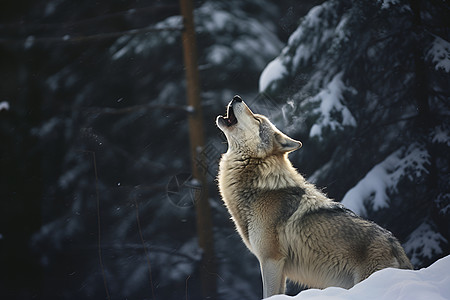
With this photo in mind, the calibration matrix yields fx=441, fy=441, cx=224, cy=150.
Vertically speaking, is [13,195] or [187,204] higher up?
[187,204]

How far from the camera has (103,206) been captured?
9062mm

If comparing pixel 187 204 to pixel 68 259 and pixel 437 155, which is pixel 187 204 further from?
pixel 437 155

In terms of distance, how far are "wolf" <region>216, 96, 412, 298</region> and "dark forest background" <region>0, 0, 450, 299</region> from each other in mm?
2835

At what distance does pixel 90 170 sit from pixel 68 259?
5.98ft

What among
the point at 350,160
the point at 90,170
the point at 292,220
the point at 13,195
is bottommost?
the point at 13,195

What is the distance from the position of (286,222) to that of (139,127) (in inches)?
247

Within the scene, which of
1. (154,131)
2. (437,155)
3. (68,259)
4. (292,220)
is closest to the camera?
(292,220)

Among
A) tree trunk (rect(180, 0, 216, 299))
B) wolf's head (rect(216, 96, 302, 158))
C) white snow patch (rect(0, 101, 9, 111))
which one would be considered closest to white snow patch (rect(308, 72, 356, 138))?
tree trunk (rect(180, 0, 216, 299))

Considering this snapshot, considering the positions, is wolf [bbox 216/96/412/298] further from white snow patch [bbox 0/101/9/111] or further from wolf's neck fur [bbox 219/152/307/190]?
white snow patch [bbox 0/101/9/111]

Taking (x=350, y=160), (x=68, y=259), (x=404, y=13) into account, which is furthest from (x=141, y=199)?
(x=404, y=13)

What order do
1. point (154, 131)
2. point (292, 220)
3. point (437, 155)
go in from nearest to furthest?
point (292, 220) < point (437, 155) < point (154, 131)

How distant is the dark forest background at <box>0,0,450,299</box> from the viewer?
23.0 feet

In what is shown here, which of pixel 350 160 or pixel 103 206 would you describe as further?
pixel 103 206

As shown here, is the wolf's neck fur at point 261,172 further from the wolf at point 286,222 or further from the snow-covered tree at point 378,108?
the snow-covered tree at point 378,108
